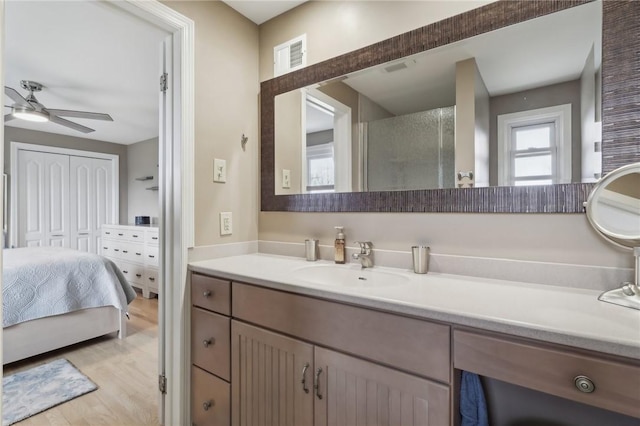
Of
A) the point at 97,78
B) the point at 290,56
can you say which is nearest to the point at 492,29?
the point at 290,56

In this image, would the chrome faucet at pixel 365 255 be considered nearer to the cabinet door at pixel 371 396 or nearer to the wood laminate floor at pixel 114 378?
the cabinet door at pixel 371 396

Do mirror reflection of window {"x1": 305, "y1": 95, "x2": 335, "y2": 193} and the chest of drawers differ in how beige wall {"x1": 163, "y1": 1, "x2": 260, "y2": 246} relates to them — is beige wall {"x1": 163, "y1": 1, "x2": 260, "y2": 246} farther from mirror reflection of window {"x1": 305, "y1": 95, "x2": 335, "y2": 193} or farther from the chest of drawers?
the chest of drawers

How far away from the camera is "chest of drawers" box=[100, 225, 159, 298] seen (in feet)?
12.7

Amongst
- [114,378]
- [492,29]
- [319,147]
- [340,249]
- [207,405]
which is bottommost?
[114,378]

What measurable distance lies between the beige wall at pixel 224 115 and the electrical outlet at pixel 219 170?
0.9 inches

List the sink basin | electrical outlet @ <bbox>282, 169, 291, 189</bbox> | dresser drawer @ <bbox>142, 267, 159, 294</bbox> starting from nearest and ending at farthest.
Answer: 1. the sink basin
2. electrical outlet @ <bbox>282, 169, 291, 189</bbox>
3. dresser drawer @ <bbox>142, 267, 159, 294</bbox>

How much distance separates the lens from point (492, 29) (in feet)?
4.02

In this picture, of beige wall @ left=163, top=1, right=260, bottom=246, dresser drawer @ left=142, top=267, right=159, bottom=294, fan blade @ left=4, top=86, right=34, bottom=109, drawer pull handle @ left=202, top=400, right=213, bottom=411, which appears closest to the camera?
drawer pull handle @ left=202, top=400, right=213, bottom=411

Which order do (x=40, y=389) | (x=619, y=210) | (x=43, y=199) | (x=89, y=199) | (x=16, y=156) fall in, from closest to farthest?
(x=619, y=210) → (x=40, y=389) → (x=16, y=156) → (x=43, y=199) → (x=89, y=199)

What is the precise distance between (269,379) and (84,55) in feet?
8.53

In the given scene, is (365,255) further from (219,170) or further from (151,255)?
(151,255)

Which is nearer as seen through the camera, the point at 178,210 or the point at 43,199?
the point at 178,210

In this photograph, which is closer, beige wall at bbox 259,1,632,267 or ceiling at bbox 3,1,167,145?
beige wall at bbox 259,1,632,267

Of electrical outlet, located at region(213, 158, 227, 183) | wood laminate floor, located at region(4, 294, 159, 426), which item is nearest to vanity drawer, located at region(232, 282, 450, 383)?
electrical outlet, located at region(213, 158, 227, 183)
